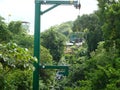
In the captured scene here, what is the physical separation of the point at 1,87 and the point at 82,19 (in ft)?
116

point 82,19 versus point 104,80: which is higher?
point 82,19

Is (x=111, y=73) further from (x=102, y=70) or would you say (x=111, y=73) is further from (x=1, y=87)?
(x=1, y=87)

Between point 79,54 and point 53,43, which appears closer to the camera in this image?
point 79,54

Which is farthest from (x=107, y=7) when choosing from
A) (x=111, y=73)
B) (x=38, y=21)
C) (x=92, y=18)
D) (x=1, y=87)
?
(x=92, y=18)

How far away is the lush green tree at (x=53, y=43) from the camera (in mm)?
39844

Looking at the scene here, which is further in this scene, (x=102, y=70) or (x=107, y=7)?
(x=107, y=7)

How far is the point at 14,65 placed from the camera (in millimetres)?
6578

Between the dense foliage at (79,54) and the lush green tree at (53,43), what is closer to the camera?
the dense foliage at (79,54)

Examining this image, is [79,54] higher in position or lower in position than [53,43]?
lower

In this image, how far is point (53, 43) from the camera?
39.8 meters

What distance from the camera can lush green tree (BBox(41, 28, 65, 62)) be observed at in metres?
39.8

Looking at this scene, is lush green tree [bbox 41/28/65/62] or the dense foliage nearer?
the dense foliage

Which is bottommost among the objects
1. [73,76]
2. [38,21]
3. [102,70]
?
[73,76]

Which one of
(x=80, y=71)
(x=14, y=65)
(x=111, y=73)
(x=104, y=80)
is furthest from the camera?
(x=80, y=71)
